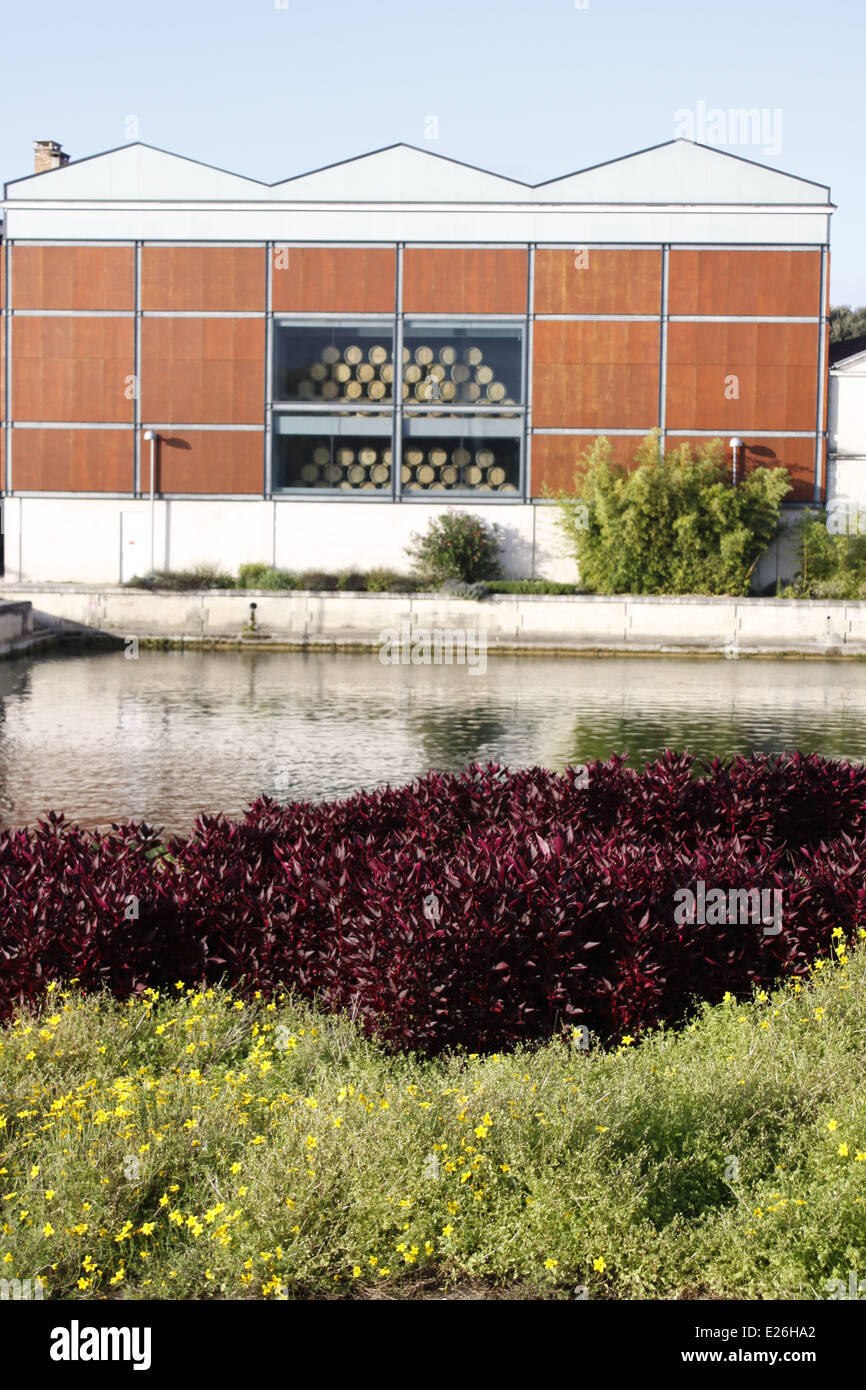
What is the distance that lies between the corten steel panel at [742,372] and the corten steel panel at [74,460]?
15.7 meters

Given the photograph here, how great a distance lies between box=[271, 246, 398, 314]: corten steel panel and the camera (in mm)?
39531

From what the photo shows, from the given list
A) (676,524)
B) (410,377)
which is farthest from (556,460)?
(410,377)

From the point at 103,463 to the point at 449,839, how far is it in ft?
111

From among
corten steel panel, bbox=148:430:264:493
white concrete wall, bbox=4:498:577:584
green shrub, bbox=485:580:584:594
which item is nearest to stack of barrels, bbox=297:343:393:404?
corten steel panel, bbox=148:430:264:493

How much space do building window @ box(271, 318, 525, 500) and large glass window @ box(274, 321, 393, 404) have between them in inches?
1.1

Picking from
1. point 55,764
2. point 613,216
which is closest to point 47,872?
point 55,764

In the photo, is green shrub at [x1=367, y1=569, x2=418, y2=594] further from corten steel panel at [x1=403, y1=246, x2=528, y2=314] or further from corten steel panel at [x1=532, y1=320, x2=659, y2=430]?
corten steel panel at [x1=403, y1=246, x2=528, y2=314]

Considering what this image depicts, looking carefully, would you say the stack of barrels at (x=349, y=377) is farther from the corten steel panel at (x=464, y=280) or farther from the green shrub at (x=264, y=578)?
the green shrub at (x=264, y=578)

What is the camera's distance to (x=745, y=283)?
1531 inches

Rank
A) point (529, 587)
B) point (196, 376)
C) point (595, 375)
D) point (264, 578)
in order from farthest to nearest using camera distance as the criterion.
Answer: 1. point (196, 376)
2. point (595, 375)
3. point (264, 578)
4. point (529, 587)

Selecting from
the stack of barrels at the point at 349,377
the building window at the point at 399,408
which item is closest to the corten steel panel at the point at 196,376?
the building window at the point at 399,408

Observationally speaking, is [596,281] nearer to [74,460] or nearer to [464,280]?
[464,280]

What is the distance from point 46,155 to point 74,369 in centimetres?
841

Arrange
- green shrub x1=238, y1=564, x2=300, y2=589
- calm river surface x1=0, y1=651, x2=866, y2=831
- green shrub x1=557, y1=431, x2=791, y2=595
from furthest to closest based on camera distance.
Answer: green shrub x1=557, y1=431, x2=791, y2=595 < green shrub x1=238, y1=564, x2=300, y2=589 < calm river surface x1=0, y1=651, x2=866, y2=831
